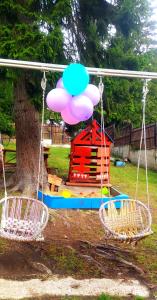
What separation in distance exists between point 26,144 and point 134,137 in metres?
9.14

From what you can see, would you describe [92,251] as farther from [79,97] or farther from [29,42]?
[29,42]

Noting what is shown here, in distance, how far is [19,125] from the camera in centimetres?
828

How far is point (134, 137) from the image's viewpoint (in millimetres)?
16844

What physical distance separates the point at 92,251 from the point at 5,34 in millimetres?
4001

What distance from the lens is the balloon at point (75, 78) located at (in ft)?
14.5

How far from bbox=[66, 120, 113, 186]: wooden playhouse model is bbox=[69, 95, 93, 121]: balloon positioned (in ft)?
15.0

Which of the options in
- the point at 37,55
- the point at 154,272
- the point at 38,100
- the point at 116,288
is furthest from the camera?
the point at 38,100

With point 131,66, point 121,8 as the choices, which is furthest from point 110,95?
point 121,8

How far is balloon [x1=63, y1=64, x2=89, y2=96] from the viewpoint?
441cm

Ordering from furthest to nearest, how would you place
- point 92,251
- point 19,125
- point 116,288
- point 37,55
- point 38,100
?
point 19,125, point 38,100, point 37,55, point 92,251, point 116,288

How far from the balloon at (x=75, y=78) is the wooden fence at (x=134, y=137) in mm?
9403

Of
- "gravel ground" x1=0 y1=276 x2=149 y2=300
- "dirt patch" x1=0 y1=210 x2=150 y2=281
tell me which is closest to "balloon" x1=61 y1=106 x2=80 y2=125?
"dirt patch" x1=0 y1=210 x2=150 y2=281

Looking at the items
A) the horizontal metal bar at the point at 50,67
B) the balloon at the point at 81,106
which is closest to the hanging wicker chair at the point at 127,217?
the balloon at the point at 81,106

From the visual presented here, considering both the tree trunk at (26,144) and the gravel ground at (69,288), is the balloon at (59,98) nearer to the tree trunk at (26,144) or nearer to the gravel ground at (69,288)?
the gravel ground at (69,288)
